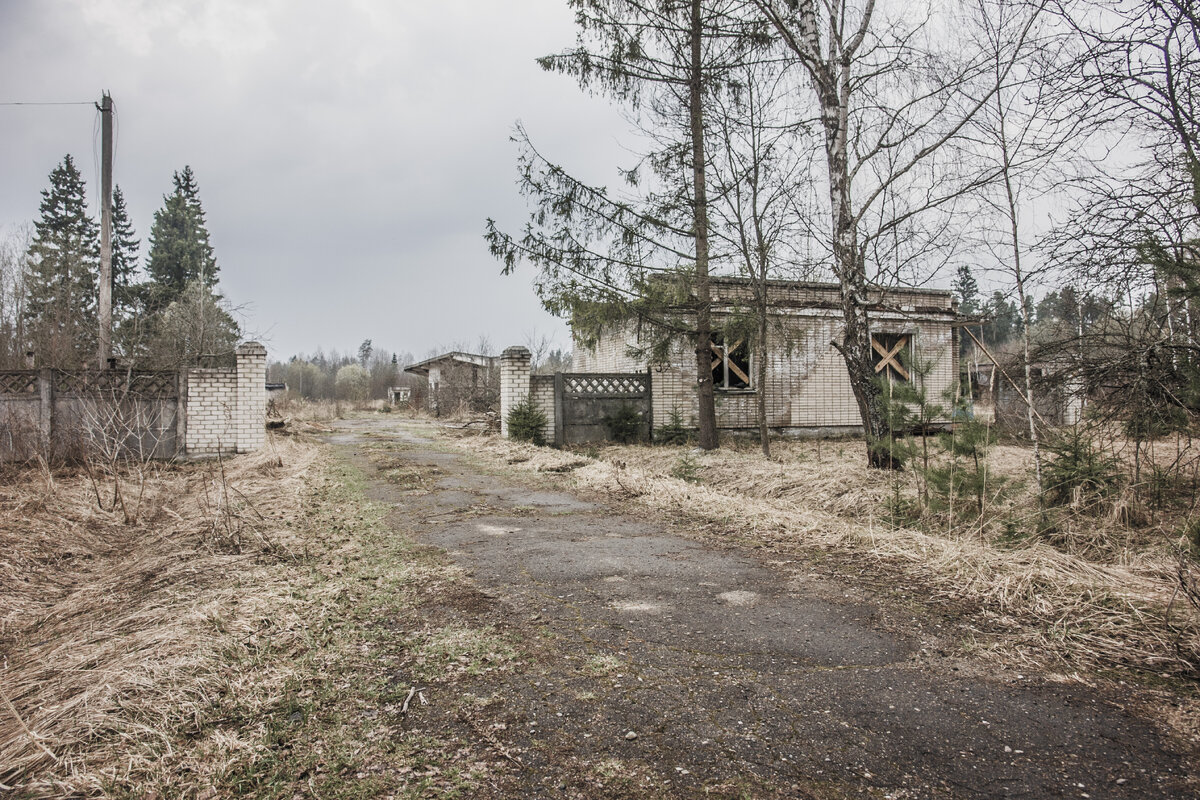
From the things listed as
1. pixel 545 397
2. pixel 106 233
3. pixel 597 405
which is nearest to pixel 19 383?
pixel 106 233

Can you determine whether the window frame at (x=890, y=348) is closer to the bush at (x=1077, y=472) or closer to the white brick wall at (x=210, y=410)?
the bush at (x=1077, y=472)

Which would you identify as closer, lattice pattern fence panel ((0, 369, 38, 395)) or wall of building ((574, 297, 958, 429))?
lattice pattern fence panel ((0, 369, 38, 395))

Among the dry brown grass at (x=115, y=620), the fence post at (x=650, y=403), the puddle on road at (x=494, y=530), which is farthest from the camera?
the fence post at (x=650, y=403)

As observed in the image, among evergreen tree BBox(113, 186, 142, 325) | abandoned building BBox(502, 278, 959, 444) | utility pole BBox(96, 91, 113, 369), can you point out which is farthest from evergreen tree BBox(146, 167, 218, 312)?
abandoned building BBox(502, 278, 959, 444)

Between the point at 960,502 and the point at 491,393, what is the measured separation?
19.9m

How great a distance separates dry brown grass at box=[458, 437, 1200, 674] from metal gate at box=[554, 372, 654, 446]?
5041mm

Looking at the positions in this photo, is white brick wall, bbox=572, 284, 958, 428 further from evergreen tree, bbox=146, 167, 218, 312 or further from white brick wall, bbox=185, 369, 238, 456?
evergreen tree, bbox=146, 167, 218, 312

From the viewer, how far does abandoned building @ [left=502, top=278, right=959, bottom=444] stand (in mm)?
13891

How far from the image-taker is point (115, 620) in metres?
3.18

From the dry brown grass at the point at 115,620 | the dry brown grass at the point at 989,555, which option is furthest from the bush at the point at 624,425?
the dry brown grass at the point at 115,620

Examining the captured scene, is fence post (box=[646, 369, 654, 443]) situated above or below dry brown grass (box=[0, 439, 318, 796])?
above

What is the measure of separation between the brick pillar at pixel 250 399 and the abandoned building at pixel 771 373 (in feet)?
16.4

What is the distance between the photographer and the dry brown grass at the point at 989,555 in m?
2.81

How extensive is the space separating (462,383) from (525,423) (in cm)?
1479
